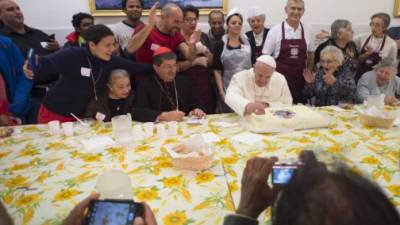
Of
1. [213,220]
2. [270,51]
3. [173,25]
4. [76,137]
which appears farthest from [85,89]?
[270,51]

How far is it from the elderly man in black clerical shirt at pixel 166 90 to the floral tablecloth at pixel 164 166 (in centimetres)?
56

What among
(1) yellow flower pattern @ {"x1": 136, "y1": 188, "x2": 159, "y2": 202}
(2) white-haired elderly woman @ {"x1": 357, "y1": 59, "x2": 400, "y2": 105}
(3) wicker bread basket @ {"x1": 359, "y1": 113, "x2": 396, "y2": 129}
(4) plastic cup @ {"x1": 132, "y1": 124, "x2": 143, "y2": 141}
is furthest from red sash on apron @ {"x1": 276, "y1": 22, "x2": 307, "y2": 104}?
(1) yellow flower pattern @ {"x1": 136, "y1": 188, "x2": 159, "y2": 202}

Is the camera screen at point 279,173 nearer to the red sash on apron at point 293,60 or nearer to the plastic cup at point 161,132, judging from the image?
the plastic cup at point 161,132

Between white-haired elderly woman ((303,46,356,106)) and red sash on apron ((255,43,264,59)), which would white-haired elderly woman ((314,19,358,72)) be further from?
red sash on apron ((255,43,264,59))

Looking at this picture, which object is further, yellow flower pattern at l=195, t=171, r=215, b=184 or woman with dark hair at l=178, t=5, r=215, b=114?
woman with dark hair at l=178, t=5, r=215, b=114

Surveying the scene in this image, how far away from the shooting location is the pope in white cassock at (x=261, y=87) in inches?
106

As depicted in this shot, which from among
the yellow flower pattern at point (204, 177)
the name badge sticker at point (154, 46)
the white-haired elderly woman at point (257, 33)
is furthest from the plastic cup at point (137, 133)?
the white-haired elderly woman at point (257, 33)

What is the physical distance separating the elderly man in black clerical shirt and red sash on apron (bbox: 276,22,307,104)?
1217mm

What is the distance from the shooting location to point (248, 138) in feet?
6.94

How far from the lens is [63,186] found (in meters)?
1.56

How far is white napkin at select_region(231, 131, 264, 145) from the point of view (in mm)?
2066

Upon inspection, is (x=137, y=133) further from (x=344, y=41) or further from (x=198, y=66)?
(x=344, y=41)

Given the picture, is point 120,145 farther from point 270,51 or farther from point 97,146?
point 270,51

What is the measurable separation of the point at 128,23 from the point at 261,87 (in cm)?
177
